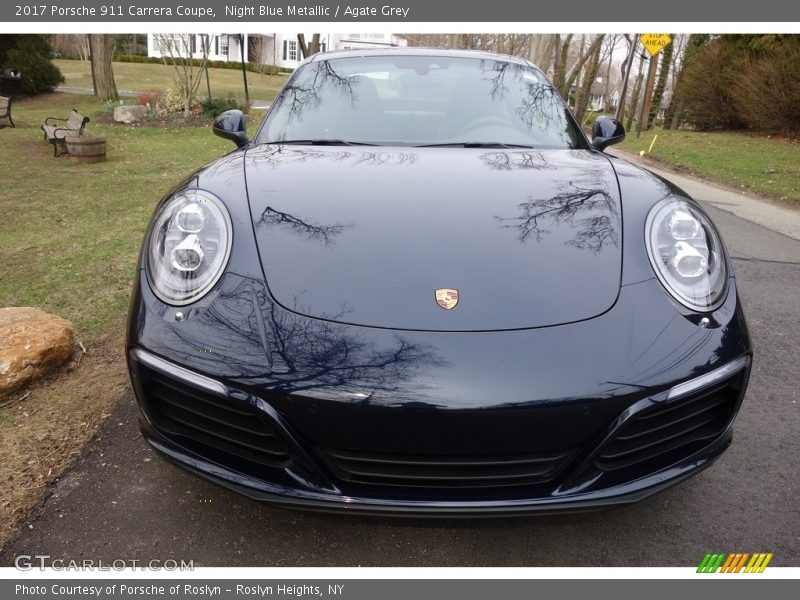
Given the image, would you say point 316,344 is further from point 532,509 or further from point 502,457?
point 532,509

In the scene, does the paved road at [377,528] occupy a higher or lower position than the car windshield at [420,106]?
lower

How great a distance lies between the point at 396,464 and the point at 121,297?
9.37 feet

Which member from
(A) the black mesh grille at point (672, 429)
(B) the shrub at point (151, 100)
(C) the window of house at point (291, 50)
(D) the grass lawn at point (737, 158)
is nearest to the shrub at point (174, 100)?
(B) the shrub at point (151, 100)

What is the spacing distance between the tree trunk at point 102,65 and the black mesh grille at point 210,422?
18.1 meters

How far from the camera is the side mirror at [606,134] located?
9.87 ft

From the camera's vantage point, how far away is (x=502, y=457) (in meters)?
1.52

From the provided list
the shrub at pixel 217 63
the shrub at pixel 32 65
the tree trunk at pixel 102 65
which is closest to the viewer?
the tree trunk at pixel 102 65

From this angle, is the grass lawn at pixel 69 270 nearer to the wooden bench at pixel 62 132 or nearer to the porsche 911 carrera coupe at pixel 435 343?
the wooden bench at pixel 62 132

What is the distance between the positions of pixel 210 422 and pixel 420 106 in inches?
75.1

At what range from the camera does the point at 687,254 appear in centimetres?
186

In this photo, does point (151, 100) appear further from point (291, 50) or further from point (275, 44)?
point (291, 50)

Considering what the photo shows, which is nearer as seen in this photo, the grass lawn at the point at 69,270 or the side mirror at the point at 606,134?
the grass lawn at the point at 69,270

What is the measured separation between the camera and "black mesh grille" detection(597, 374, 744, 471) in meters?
1.58

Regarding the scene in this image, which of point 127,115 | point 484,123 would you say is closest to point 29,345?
point 484,123
